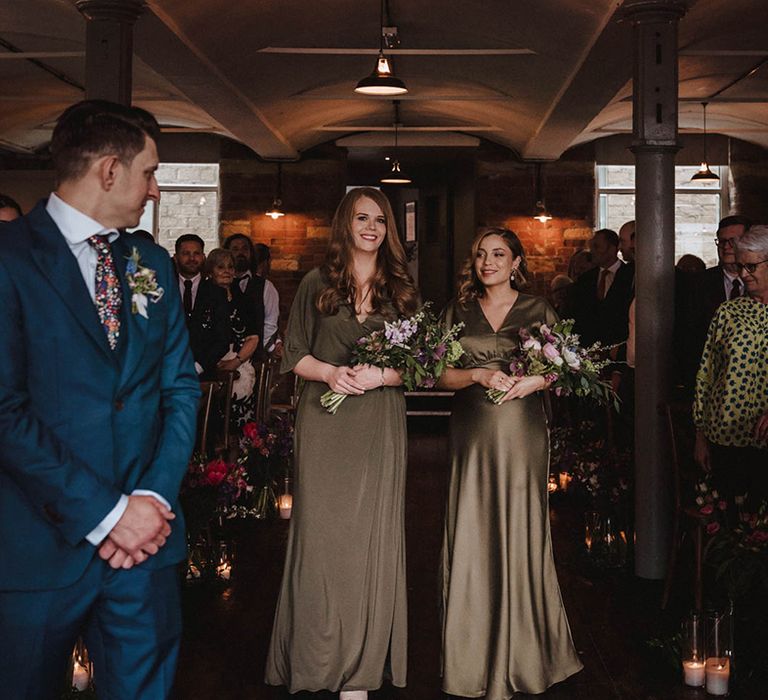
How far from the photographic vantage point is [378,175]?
62.3ft

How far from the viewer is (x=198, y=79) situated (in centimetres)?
956

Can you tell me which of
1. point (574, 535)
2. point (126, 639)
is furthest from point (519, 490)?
point (574, 535)

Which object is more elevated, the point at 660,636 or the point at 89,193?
the point at 89,193

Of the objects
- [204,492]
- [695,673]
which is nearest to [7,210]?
[204,492]

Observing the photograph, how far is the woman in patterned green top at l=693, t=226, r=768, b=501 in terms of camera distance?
172 inches

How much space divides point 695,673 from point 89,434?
272cm

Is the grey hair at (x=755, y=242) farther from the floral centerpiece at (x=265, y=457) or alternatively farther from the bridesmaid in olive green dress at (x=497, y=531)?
the floral centerpiece at (x=265, y=457)

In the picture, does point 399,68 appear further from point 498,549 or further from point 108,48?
point 498,549

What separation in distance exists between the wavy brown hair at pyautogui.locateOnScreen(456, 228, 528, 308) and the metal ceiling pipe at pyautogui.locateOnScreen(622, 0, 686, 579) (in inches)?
70.4

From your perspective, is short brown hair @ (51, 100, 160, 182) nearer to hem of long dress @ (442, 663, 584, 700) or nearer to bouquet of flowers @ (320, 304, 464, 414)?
bouquet of flowers @ (320, 304, 464, 414)

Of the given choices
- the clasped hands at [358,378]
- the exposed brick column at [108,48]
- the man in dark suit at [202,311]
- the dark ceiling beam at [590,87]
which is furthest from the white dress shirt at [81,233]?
the dark ceiling beam at [590,87]

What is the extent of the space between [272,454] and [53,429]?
489 centimetres

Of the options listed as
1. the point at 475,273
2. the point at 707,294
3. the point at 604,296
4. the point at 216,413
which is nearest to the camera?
the point at 475,273

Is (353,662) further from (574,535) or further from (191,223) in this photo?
(191,223)
